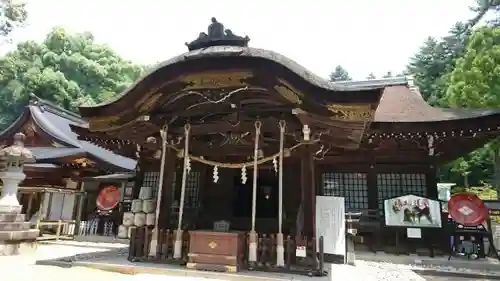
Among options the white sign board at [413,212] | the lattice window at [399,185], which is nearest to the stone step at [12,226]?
the white sign board at [413,212]

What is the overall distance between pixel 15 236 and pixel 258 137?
6.40 m

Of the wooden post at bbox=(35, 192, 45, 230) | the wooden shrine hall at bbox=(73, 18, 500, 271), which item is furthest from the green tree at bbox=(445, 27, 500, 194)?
the wooden post at bbox=(35, 192, 45, 230)

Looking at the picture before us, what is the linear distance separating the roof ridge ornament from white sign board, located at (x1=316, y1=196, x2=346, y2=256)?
395cm

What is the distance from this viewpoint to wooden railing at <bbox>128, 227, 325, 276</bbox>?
5879 mm

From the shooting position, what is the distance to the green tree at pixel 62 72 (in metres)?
27.9

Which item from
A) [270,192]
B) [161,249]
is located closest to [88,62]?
[270,192]

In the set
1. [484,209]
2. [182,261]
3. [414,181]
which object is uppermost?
[414,181]

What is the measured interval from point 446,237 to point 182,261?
7658 mm

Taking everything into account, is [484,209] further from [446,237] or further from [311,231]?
[311,231]

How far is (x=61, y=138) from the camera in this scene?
15.5m

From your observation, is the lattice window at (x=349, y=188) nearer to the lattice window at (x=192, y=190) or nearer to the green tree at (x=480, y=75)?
the lattice window at (x=192, y=190)

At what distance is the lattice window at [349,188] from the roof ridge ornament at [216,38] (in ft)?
18.7

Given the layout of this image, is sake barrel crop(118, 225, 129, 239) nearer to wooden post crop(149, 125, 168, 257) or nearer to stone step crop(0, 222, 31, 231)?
stone step crop(0, 222, 31, 231)

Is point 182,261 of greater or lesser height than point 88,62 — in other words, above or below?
below
